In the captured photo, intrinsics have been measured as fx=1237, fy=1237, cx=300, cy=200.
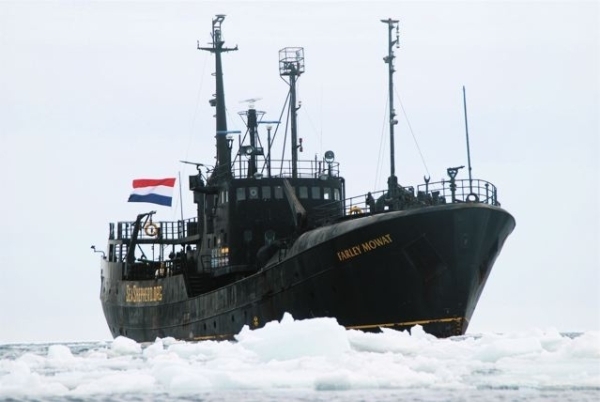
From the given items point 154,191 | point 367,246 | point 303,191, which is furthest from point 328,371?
point 154,191

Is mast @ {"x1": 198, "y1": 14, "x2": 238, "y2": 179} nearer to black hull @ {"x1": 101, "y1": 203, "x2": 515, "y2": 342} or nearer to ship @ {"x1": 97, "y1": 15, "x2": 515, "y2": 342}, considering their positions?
ship @ {"x1": 97, "y1": 15, "x2": 515, "y2": 342}

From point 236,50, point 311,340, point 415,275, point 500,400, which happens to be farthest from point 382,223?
point 236,50

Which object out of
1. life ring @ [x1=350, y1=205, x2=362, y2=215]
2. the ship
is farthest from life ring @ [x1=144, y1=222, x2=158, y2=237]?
life ring @ [x1=350, y1=205, x2=362, y2=215]

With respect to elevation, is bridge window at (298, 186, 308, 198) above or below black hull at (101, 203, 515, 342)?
above

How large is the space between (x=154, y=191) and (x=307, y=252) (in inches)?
738

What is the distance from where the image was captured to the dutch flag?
60344 millimetres

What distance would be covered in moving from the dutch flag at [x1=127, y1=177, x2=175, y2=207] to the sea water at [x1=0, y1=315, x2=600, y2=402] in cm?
2254

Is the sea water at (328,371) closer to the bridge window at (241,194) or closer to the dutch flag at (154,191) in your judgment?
the bridge window at (241,194)

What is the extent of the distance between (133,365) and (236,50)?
1171 inches

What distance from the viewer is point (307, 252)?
142ft

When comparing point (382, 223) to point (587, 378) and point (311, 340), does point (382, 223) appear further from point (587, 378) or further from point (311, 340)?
point (587, 378)

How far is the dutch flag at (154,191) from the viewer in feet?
198

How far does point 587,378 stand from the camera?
28.5m

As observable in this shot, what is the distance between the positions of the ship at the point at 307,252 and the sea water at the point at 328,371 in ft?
16.5
